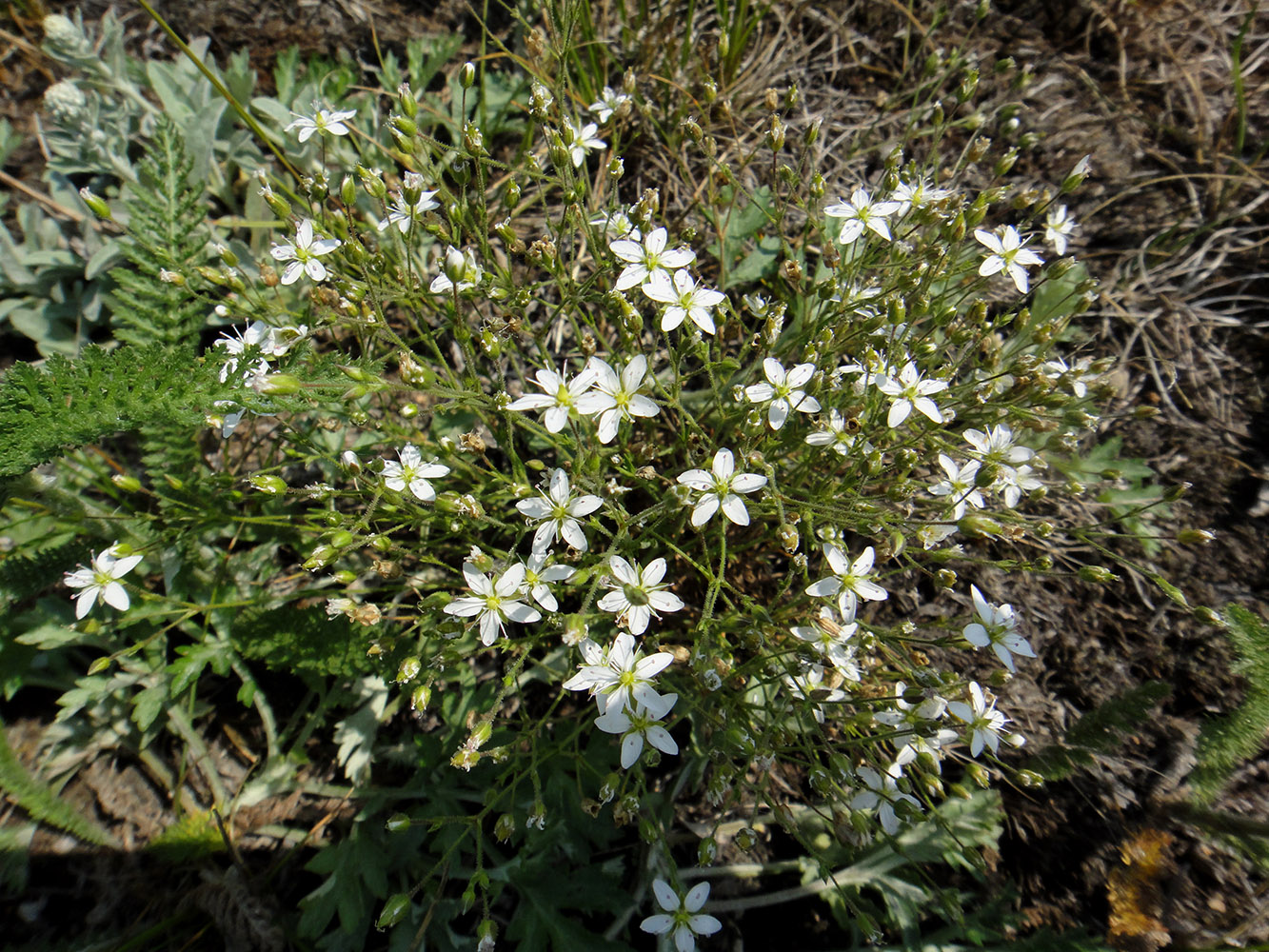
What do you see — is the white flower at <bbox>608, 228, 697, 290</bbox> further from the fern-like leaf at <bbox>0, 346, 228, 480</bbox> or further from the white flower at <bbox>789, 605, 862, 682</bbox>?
the fern-like leaf at <bbox>0, 346, 228, 480</bbox>

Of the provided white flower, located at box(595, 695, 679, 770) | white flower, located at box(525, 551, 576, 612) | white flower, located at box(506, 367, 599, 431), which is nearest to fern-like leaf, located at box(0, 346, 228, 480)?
white flower, located at box(506, 367, 599, 431)

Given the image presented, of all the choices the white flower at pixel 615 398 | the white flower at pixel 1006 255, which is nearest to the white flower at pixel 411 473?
the white flower at pixel 615 398

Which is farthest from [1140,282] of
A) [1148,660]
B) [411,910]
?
[411,910]

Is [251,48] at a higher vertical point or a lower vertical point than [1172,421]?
higher

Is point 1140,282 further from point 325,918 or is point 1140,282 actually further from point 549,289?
point 325,918

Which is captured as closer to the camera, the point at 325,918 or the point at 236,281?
the point at 236,281

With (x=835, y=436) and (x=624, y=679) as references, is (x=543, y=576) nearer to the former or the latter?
(x=624, y=679)

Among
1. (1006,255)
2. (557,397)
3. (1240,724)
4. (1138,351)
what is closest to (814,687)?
(557,397)
